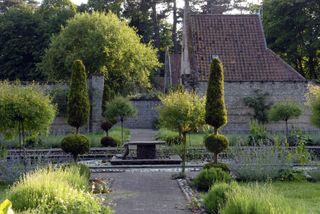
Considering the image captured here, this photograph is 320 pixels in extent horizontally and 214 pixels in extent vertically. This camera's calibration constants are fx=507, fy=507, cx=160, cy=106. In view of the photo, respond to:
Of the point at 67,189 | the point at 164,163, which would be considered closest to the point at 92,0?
the point at 164,163

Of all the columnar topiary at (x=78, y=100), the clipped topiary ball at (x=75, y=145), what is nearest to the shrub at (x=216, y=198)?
the clipped topiary ball at (x=75, y=145)

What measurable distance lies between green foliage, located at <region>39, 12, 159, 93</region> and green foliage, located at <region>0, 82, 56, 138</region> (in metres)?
17.8

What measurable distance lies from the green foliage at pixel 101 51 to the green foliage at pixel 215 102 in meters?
18.2

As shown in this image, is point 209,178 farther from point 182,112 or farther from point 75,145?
point 75,145

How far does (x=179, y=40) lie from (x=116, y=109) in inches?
1249

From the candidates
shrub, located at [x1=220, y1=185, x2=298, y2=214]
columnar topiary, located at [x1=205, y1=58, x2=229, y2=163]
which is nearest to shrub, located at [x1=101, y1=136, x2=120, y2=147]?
columnar topiary, located at [x1=205, y1=58, x2=229, y2=163]

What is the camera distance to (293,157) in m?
16.4

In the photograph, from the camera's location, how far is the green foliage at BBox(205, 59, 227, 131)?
1518cm

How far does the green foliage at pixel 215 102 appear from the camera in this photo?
15180 millimetres

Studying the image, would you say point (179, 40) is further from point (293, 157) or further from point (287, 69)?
point (293, 157)

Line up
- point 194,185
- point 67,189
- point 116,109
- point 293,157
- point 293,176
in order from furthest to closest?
point 116,109 → point 293,157 → point 293,176 → point 194,185 → point 67,189

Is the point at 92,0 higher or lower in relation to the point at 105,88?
higher

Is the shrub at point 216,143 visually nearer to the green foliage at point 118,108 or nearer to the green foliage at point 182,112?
the green foliage at point 182,112

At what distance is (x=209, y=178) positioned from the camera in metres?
13.1
